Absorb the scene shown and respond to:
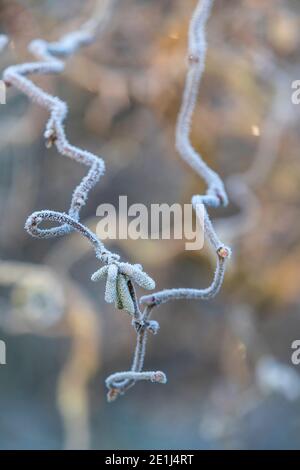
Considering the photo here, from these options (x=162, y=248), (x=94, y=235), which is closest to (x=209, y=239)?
(x=94, y=235)

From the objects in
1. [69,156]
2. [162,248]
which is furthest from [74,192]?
[162,248]

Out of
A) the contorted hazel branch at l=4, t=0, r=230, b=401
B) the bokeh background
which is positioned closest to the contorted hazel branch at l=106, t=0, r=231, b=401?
the contorted hazel branch at l=4, t=0, r=230, b=401

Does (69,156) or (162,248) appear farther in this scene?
(162,248)

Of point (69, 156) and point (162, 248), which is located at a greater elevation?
point (162, 248)

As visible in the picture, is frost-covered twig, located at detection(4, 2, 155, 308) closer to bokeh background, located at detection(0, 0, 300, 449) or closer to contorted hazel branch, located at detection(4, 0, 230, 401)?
contorted hazel branch, located at detection(4, 0, 230, 401)

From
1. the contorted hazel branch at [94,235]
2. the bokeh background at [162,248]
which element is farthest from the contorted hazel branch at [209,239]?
the bokeh background at [162,248]

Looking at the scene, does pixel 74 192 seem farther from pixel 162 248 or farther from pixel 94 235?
pixel 162 248

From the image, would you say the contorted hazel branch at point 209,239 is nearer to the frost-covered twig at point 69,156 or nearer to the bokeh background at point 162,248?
the frost-covered twig at point 69,156
